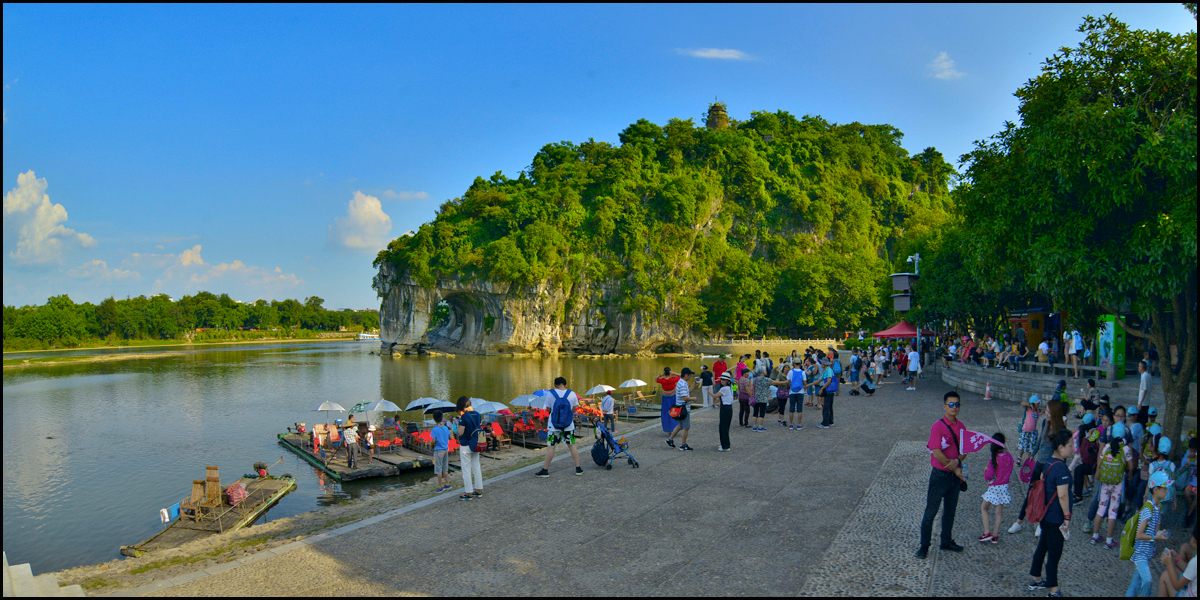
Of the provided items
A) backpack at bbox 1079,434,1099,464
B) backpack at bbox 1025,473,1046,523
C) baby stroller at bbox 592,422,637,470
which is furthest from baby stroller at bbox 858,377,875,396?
backpack at bbox 1025,473,1046,523

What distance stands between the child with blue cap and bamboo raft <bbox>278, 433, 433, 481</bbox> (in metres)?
16.3

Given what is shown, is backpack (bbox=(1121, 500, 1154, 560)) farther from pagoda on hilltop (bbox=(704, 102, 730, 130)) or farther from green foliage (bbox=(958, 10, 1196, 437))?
pagoda on hilltop (bbox=(704, 102, 730, 130))

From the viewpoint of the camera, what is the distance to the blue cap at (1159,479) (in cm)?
692

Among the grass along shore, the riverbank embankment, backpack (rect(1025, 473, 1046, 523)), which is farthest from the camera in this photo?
the grass along shore

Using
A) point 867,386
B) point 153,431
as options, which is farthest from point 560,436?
point 153,431

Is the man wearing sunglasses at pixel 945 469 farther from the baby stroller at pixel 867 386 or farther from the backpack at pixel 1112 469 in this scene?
the baby stroller at pixel 867 386

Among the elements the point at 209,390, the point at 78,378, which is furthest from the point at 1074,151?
the point at 78,378

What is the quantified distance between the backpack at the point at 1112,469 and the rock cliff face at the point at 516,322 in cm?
7027

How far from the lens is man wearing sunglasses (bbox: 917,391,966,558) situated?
6.93m

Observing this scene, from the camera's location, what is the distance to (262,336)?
14800 cm

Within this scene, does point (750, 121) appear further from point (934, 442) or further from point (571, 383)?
point (934, 442)

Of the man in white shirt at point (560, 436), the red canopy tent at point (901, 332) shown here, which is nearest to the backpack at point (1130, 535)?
the man in white shirt at point (560, 436)

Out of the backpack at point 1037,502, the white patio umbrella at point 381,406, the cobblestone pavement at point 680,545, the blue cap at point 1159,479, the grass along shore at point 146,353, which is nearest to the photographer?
the backpack at point 1037,502

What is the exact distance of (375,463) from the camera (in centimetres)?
1859
